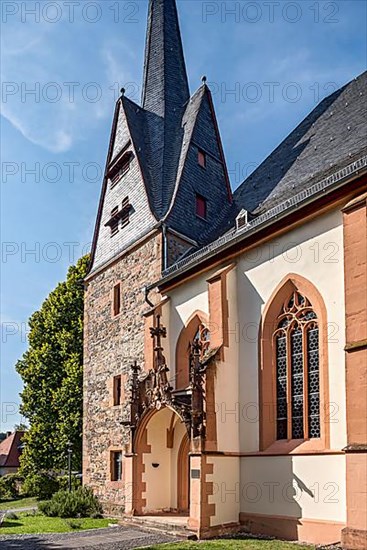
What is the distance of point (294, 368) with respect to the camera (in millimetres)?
12484

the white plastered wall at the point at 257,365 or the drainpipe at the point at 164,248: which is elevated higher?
the drainpipe at the point at 164,248

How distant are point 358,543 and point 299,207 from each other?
648cm

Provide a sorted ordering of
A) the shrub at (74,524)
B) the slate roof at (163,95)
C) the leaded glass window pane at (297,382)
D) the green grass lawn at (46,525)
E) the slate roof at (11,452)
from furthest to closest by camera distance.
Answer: the slate roof at (11,452)
the slate roof at (163,95)
the shrub at (74,524)
the green grass lawn at (46,525)
the leaded glass window pane at (297,382)

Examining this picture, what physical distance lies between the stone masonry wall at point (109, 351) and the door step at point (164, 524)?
3.22 m

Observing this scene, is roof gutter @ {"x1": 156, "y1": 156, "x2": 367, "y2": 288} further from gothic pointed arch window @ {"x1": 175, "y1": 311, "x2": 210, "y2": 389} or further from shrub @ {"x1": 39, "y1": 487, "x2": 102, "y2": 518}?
shrub @ {"x1": 39, "y1": 487, "x2": 102, "y2": 518}

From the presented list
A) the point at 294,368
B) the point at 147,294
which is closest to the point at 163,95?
the point at 147,294

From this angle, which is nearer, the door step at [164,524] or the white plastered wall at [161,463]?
the door step at [164,524]

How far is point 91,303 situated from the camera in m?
22.2

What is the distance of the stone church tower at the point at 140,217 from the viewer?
18.5 metres

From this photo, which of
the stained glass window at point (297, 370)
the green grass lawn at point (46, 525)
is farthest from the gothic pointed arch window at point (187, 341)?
the green grass lawn at point (46, 525)

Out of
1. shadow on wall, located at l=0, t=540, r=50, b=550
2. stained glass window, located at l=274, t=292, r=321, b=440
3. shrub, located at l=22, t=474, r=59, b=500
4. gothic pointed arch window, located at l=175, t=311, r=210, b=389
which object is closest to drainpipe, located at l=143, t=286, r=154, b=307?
gothic pointed arch window, located at l=175, t=311, r=210, b=389

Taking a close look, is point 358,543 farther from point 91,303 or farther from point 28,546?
point 91,303

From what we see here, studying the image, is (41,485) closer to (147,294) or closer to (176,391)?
(147,294)

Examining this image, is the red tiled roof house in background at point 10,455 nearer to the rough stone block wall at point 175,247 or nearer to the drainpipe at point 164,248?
the rough stone block wall at point 175,247
